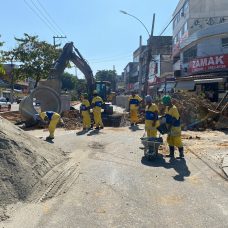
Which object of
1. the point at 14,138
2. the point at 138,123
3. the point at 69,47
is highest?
the point at 69,47

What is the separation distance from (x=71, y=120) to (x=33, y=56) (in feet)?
69.0

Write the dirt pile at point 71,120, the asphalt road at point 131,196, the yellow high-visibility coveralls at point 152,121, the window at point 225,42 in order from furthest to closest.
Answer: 1. the window at point 225,42
2. the dirt pile at point 71,120
3. the yellow high-visibility coveralls at point 152,121
4. the asphalt road at point 131,196

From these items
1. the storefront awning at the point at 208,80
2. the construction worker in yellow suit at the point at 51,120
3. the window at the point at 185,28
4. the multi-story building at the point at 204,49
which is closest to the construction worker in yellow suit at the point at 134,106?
the construction worker in yellow suit at the point at 51,120

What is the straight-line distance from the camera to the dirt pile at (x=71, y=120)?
19.1m

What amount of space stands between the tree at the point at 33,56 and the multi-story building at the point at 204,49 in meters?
13.3

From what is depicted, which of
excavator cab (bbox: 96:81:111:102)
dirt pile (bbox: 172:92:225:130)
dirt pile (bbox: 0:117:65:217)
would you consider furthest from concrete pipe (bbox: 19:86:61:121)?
dirt pile (bbox: 0:117:65:217)

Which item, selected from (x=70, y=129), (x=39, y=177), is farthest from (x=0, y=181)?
(x=70, y=129)

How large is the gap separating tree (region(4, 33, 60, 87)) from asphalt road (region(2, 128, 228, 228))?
30694mm

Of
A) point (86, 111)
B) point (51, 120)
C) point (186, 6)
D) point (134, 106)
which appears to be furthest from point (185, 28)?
point (51, 120)

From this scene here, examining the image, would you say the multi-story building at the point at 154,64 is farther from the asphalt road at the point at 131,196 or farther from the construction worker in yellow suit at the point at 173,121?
the asphalt road at the point at 131,196

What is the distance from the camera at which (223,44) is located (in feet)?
109

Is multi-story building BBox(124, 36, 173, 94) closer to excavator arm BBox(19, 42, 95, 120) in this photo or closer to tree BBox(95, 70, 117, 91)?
excavator arm BBox(19, 42, 95, 120)

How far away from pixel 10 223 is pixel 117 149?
22.1 ft

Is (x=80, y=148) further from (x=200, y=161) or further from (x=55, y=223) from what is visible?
(x=55, y=223)
